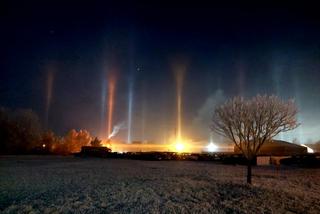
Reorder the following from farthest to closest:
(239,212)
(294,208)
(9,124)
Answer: (9,124)
(294,208)
(239,212)

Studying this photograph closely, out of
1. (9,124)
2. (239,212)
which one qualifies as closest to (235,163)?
(239,212)

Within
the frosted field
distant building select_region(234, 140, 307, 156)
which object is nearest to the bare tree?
the frosted field

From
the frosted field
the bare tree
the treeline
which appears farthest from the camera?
the treeline

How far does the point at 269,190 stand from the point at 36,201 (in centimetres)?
1167

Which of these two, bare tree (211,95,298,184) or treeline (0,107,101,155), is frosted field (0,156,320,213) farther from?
treeline (0,107,101,155)

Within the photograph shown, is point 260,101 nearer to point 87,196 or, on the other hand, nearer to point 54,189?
point 87,196

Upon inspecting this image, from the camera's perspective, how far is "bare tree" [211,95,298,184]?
50.1 feet

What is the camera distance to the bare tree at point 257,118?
15.3 meters

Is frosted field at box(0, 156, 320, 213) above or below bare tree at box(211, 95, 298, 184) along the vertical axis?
below

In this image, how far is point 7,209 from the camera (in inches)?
387

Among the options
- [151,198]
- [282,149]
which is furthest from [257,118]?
[282,149]

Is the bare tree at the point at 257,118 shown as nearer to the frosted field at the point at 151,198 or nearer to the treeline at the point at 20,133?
the frosted field at the point at 151,198

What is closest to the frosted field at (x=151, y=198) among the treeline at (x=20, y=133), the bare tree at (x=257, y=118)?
the bare tree at (x=257, y=118)

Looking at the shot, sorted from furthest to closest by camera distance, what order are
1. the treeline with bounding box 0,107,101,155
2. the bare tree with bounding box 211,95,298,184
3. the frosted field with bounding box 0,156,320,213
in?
the treeline with bounding box 0,107,101,155 < the bare tree with bounding box 211,95,298,184 < the frosted field with bounding box 0,156,320,213
